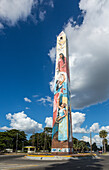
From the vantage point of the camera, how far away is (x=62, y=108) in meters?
40.7

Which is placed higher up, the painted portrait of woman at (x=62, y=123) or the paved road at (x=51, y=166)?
the painted portrait of woman at (x=62, y=123)

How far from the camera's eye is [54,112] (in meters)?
42.7

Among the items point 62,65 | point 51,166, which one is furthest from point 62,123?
point 51,166

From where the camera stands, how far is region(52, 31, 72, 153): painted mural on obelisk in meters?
37.4

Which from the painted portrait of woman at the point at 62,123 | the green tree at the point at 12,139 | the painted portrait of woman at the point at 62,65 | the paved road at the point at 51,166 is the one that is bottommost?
the green tree at the point at 12,139

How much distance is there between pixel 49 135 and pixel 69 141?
3443 centimetres

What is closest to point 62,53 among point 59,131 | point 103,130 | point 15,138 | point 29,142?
point 59,131

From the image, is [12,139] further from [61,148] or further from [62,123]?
[62,123]

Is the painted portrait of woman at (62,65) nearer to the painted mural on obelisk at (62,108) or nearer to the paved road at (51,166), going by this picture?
the painted mural on obelisk at (62,108)

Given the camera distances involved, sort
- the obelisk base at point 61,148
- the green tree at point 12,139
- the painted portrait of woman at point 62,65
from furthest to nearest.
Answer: the green tree at point 12,139 < the painted portrait of woman at point 62,65 < the obelisk base at point 61,148

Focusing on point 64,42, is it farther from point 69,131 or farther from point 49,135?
point 49,135

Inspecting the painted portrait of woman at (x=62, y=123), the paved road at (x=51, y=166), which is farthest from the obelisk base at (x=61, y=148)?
the paved road at (x=51, y=166)

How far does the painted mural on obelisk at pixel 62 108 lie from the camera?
37.4 meters

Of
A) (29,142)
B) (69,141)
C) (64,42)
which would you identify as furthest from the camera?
(29,142)
